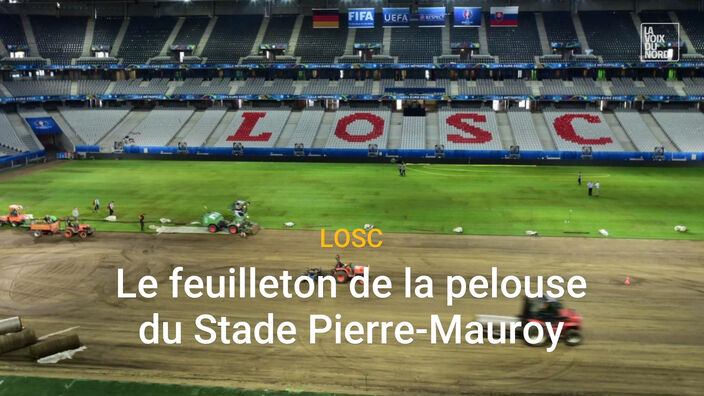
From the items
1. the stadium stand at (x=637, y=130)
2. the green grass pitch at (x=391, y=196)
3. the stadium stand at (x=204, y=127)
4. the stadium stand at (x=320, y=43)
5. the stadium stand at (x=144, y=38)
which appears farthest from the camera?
the stadium stand at (x=144, y=38)

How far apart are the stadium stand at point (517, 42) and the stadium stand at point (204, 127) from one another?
4045cm

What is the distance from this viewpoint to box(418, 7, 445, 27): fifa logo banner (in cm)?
8269

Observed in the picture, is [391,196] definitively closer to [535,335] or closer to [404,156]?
[404,156]

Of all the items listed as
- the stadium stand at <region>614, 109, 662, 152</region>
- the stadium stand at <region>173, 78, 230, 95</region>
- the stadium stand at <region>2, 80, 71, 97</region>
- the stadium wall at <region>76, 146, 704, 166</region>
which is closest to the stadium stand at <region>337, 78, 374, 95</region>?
the stadium wall at <region>76, 146, 704, 166</region>

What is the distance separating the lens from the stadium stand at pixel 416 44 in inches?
3236

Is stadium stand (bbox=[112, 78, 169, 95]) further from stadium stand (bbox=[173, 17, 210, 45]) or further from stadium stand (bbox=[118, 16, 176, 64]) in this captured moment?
stadium stand (bbox=[173, 17, 210, 45])

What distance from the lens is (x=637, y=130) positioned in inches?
2822

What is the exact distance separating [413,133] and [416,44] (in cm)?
1710

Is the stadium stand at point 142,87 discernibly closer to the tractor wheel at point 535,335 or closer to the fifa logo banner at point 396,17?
the fifa logo banner at point 396,17

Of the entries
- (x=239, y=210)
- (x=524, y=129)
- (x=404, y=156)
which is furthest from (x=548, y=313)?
(x=524, y=129)

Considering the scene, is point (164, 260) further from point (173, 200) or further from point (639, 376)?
point (639, 376)

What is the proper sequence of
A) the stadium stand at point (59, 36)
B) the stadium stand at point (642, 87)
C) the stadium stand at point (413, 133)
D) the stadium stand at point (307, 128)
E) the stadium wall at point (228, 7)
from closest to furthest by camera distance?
the stadium stand at point (413, 133) → the stadium stand at point (307, 128) → the stadium stand at point (642, 87) → the stadium stand at point (59, 36) → the stadium wall at point (228, 7)

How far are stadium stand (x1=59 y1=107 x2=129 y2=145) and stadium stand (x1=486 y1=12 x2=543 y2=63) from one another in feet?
180

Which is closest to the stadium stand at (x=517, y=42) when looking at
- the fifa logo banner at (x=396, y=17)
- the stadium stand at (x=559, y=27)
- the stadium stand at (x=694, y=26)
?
the stadium stand at (x=559, y=27)
